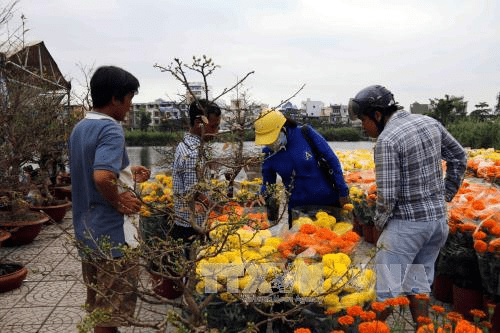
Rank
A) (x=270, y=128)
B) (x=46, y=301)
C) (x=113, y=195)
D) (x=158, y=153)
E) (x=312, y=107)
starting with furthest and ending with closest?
1. (x=312, y=107)
2. (x=158, y=153)
3. (x=46, y=301)
4. (x=270, y=128)
5. (x=113, y=195)

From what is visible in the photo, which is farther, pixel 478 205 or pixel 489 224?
pixel 478 205

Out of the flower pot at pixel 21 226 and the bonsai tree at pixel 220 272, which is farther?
the flower pot at pixel 21 226

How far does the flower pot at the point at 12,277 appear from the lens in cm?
414

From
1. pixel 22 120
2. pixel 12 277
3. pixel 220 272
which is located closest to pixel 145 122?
pixel 22 120

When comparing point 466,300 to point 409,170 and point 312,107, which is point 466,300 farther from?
point 312,107

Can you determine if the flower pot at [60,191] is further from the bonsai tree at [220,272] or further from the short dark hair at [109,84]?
the bonsai tree at [220,272]

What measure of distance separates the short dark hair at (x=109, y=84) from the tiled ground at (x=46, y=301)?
41.8 inches

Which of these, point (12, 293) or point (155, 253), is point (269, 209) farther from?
point (12, 293)

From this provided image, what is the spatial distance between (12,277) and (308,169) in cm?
296

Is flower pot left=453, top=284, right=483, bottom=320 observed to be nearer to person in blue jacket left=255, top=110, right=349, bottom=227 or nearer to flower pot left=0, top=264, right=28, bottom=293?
person in blue jacket left=255, top=110, right=349, bottom=227

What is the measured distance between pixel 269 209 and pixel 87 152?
6.13 feet

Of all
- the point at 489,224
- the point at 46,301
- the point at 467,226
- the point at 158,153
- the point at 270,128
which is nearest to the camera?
the point at 489,224

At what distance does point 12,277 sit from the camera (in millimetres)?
4164

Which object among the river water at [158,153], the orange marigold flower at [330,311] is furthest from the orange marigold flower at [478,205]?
the orange marigold flower at [330,311]
